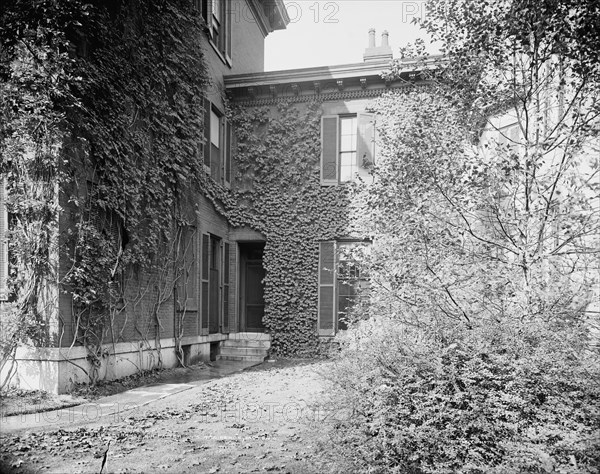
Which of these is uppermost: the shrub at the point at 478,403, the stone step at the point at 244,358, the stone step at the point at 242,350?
the shrub at the point at 478,403

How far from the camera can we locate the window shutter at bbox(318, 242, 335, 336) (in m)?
11.8

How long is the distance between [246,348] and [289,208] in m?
4.00

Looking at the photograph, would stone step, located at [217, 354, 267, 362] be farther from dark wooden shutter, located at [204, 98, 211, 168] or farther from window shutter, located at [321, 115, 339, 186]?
dark wooden shutter, located at [204, 98, 211, 168]

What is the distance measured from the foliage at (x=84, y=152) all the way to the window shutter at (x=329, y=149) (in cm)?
459

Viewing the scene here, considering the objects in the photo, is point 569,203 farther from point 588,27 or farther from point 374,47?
point 374,47

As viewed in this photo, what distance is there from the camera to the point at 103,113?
7.27m

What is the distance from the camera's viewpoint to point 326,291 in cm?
1189

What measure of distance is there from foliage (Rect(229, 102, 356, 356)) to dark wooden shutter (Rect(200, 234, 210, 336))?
155 centimetres

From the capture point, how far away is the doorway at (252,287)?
12883mm

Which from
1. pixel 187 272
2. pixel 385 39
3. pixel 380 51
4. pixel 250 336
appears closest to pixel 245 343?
pixel 250 336

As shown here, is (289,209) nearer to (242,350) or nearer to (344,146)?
(344,146)

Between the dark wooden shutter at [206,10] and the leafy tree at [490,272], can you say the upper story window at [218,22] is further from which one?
the leafy tree at [490,272]

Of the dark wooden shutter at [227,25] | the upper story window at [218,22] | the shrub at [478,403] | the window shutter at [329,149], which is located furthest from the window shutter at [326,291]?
the shrub at [478,403]

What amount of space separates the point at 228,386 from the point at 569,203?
19.4 ft
